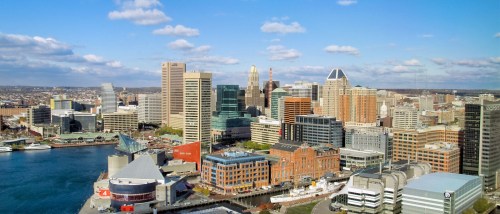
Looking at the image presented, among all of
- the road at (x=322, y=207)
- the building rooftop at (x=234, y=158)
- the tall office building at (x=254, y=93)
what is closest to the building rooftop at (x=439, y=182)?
the road at (x=322, y=207)

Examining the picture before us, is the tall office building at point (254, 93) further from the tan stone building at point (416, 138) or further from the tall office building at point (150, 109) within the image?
the tan stone building at point (416, 138)

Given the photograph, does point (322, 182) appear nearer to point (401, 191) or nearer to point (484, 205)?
point (401, 191)

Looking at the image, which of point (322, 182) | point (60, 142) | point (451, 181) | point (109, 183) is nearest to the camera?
point (451, 181)

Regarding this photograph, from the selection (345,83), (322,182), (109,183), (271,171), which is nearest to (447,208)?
(322,182)

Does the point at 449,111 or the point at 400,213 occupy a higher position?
the point at 449,111

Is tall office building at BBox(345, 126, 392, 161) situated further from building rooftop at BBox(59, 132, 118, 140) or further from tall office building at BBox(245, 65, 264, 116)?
tall office building at BBox(245, 65, 264, 116)
